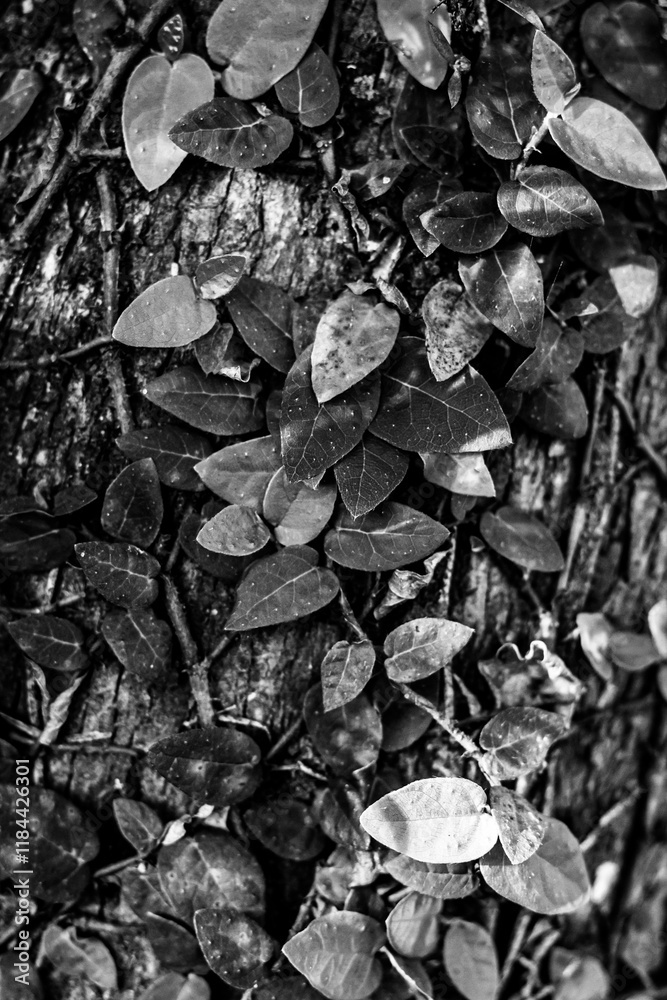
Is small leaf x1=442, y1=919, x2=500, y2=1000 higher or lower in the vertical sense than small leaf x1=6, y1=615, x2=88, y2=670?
lower

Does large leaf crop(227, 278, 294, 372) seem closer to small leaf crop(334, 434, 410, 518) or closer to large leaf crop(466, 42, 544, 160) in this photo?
small leaf crop(334, 434, 410, 518)

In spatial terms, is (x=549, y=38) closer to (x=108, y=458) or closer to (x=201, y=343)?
(x=201, y=343)

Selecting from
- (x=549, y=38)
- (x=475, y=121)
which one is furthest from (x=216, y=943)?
(x=549, y=38)

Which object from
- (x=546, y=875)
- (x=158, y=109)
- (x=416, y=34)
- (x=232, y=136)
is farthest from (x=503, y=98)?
(x=546, y=875)

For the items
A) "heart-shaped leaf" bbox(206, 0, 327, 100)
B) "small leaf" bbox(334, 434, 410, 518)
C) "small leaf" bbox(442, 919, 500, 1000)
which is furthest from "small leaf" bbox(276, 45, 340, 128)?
"small leaf" bbox(442, 919, 500, 1000)

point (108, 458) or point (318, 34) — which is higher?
point (318, 34)

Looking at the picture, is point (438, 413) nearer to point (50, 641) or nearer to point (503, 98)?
point (503, 98)
